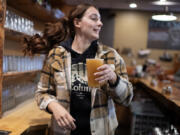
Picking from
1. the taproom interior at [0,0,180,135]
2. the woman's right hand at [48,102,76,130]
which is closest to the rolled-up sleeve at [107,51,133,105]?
the taproom interior at [0,0,180,135]

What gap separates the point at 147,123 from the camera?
115 inches

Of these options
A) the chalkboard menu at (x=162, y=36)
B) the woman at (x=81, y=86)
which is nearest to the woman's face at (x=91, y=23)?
the woman at (x=81, y=86)

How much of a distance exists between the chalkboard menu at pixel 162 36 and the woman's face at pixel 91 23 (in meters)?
5.12

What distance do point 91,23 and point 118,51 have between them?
7.90ft

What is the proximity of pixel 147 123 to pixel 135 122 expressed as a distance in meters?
0.16

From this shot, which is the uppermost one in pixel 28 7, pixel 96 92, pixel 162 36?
pixel 162 36

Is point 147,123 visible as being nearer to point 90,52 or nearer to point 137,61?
point 90,52

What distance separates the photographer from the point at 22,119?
1644 millimetres

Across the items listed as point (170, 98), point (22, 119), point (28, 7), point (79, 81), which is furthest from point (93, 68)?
point (28, 7)

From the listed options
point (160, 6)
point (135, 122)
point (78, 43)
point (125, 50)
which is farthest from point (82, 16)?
point (125, 50)

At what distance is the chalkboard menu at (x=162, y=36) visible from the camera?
590cm

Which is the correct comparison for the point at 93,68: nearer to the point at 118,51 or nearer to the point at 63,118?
the point at 63,118

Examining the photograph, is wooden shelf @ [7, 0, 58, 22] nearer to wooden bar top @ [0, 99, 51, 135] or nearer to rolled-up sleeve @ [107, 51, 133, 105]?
wooden bar top @ [0, 99, 51, 135]

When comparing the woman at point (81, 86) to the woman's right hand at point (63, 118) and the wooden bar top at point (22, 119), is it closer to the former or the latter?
the woman's right hand at point (63, 118)
